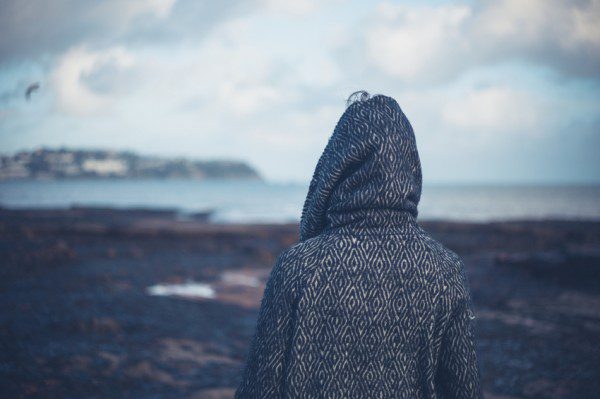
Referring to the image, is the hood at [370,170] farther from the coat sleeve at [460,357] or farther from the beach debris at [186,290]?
the beach debris at [186,290]

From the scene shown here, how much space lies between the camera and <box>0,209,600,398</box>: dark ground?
4906mm

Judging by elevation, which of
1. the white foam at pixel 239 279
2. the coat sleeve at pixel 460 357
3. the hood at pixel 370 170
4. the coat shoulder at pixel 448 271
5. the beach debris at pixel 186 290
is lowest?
the white foam at pixel 239 279

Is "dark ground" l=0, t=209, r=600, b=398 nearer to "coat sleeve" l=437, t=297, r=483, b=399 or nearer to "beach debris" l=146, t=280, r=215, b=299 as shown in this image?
"beach debris" l=146, t=280, r=215, b=299

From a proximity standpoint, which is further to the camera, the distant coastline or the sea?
the sea

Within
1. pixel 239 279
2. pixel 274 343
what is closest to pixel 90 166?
pixel 239 279

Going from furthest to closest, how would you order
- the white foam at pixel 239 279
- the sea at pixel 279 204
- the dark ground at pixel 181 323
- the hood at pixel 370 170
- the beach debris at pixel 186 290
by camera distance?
the sea at pixel 279 204
the white foam at pixel 239 279
the beach debris at pixel 186 290
the dark ground at pixel 181 323
the hood at pixel 370 170

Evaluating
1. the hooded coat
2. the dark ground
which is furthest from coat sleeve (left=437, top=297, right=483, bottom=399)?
the dark ground

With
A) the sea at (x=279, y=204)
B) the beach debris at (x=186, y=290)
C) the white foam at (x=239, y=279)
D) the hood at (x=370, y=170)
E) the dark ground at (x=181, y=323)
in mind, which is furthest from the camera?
the sea at (x=279, y=204)

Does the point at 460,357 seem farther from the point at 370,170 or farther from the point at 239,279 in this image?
the point at 239,279

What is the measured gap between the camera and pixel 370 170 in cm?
143

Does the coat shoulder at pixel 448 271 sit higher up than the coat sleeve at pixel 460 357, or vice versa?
the coat shoulder at pixel 448 271

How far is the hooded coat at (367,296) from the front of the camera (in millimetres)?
1442

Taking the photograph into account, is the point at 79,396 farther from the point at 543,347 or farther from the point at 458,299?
the point at 543,347

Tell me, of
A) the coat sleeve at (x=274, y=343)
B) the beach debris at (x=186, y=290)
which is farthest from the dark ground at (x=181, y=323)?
the coat sleeve at (x=274, y=343)
